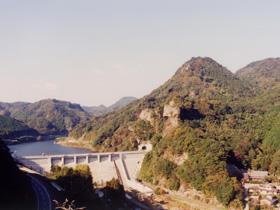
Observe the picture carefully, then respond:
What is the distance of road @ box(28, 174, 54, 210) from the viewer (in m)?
27.3

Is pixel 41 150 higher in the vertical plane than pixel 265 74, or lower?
lower

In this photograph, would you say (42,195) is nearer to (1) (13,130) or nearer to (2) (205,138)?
(2) (205,138)

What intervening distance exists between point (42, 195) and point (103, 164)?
2859 cm

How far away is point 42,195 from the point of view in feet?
99.8

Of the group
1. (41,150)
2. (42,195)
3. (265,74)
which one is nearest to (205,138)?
(42,195)

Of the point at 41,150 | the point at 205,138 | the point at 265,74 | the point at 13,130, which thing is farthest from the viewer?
the point at 265,74

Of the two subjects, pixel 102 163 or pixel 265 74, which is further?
pixel 265 74

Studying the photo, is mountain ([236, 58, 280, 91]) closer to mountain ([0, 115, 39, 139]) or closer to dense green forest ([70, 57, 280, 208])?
dense green forest ([70, 57, 280, 208])

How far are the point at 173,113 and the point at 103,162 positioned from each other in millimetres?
21940

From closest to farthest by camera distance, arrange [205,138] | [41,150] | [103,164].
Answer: [205,138] < [103,164] < [41,150]

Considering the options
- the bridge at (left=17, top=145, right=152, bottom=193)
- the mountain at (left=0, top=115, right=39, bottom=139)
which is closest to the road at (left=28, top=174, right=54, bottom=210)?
the bridge at (left=17, top=145, right=152, bottom=193)

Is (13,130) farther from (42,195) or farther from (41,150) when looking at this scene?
(42,195)

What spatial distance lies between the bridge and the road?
14874 mm

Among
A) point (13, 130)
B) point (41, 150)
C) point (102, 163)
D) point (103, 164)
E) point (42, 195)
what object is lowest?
point (41, 150)
